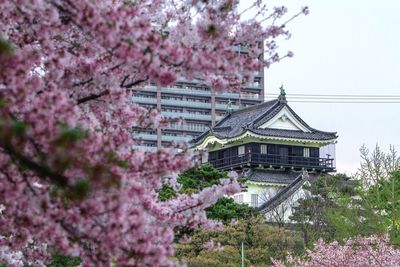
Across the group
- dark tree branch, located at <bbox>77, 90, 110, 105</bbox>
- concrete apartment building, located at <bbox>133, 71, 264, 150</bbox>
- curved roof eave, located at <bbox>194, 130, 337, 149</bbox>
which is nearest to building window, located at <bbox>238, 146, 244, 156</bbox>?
curved roof eave, located at <bbox>194, 130, 337, 149</bbox>

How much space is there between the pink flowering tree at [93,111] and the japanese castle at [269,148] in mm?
35395

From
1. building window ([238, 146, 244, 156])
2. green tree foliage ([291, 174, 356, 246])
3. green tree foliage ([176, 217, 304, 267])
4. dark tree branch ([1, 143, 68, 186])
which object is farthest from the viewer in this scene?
building window ([238, 146, 244, 156])

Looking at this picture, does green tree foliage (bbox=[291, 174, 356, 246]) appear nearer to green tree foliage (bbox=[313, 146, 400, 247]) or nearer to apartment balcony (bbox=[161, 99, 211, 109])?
green tree foliage (bbox=[313, 146, 400, 247])

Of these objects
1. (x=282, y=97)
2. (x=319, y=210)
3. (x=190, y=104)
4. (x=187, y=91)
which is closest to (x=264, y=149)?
(x=282, y=97)

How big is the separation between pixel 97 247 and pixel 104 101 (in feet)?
4.17

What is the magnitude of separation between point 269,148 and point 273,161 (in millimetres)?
862

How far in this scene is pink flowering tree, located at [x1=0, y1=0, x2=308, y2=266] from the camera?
3.82 m

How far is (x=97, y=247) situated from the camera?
4465mm

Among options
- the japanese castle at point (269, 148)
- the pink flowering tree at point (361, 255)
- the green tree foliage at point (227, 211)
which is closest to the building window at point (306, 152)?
the japanese castle at point (269, 148)

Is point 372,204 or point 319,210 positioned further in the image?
point 319,210

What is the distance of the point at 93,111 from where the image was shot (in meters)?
5.59

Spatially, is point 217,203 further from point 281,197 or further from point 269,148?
point 269,148

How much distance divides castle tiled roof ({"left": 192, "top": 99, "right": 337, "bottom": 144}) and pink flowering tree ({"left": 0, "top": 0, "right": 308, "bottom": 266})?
120 ft

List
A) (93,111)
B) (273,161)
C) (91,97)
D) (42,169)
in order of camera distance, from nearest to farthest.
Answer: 1. (42,169)
2. (91,97)
3. (93,111)
4. (273,161)
